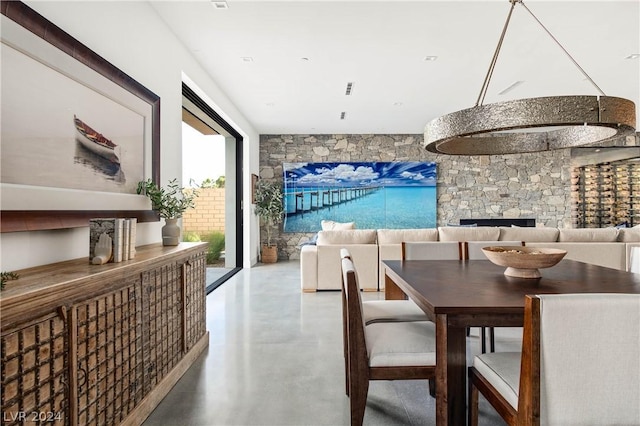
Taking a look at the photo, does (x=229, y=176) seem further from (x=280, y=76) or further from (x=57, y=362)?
(x=57, y=362)

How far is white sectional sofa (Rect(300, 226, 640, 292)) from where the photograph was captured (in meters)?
4.48

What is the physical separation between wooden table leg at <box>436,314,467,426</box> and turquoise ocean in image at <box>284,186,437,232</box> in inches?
264

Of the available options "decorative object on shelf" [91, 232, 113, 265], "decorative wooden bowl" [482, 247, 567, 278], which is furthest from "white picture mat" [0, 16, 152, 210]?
"decorative wooden bowl" [482, 247, 567, 278]

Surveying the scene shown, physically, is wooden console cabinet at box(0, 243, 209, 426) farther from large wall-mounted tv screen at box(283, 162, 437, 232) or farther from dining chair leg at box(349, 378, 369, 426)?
large wall-mounted tv screen at box(283, 162, 437, 232)

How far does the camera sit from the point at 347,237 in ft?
16.5

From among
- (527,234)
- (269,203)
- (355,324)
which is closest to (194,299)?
(355,324)

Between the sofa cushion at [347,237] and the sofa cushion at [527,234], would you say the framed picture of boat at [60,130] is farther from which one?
the sofa cushion at [527,234]

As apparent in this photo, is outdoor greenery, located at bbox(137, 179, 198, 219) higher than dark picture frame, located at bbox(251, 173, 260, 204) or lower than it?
lower

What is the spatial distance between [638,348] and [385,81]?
14.2 ft

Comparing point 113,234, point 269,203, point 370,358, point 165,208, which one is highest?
point 269,203

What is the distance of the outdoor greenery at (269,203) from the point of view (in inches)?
301

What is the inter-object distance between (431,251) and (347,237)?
2198mm

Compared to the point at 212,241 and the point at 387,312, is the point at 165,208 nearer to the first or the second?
the point at 387,312

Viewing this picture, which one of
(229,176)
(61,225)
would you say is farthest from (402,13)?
(229,176)
